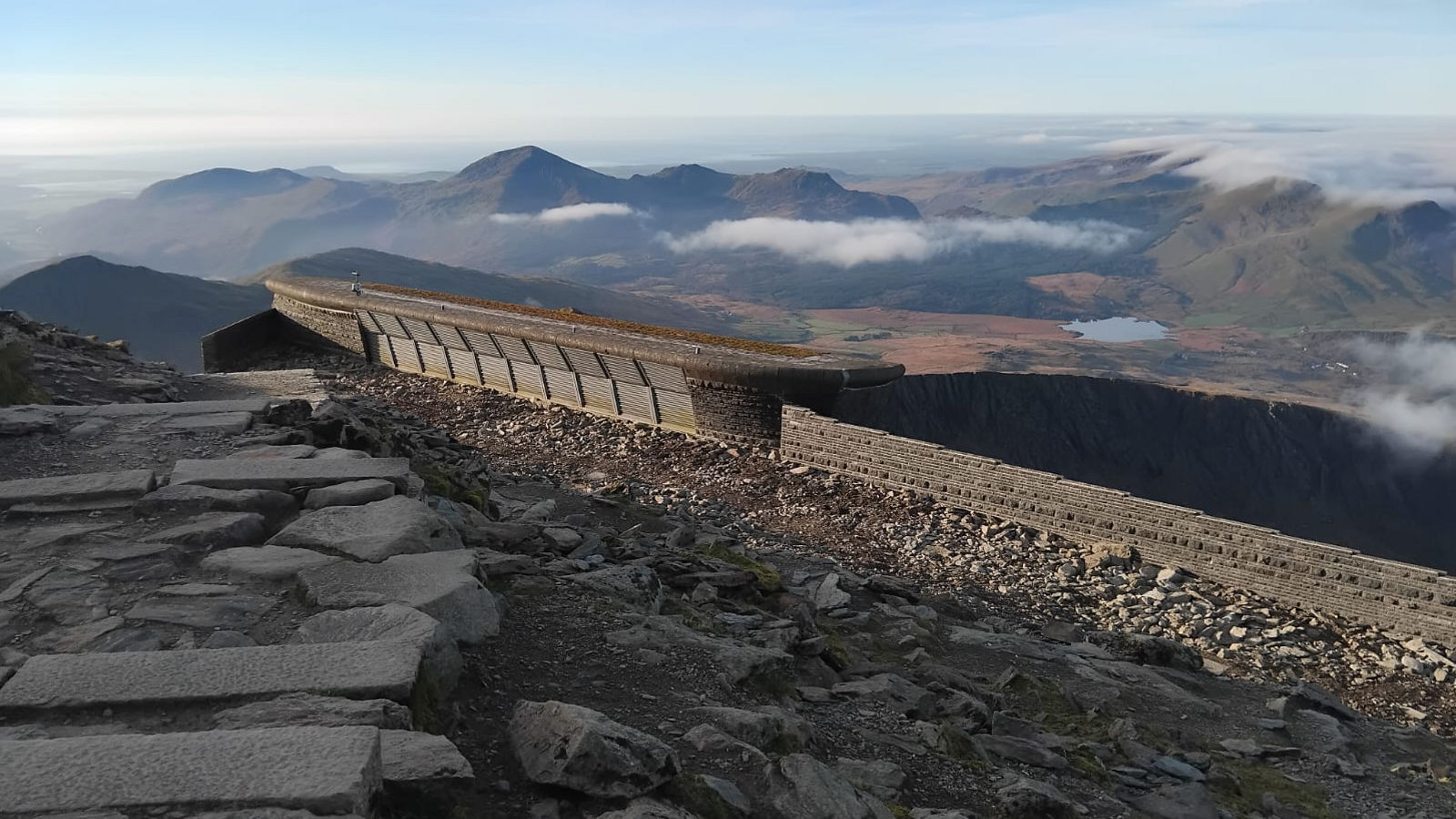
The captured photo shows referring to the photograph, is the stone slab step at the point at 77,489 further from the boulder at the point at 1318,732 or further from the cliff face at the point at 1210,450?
the cliff face at the point at 1210,450

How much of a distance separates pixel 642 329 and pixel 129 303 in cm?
13735

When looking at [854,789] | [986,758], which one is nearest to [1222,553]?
[986,758]

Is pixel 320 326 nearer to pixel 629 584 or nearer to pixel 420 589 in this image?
pixel 629 584

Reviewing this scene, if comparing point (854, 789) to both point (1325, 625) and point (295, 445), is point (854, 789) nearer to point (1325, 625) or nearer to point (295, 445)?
point (295, 445)

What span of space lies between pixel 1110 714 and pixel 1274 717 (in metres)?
1.91

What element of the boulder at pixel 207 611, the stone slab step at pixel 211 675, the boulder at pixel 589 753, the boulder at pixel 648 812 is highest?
the stone slab step at pixel 211 675

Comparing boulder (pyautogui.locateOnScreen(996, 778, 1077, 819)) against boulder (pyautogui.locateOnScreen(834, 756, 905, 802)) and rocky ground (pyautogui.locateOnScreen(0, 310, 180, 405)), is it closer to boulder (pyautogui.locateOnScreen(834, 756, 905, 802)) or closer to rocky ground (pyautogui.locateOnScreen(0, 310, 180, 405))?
boulder (pyautogui.locateOnScreen(834, 756, 905, 802))

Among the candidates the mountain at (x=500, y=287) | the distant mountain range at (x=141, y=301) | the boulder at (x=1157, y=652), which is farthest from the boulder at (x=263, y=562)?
the mountain at (x=500, y=287)

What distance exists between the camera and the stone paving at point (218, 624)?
3.41 metres

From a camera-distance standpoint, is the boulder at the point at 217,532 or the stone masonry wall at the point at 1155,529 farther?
the stone masonry wall at the point at 1155,529

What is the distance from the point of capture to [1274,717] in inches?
345

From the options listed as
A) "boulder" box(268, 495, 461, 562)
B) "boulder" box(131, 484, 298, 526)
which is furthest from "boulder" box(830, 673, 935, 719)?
"boulder" box(131, 484, 298, 526)

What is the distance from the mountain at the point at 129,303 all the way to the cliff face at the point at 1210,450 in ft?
391

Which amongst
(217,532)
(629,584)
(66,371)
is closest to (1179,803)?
(629,584)
